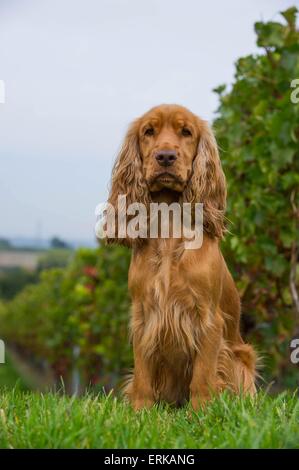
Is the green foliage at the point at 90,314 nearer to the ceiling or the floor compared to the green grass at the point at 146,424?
nearer to the floor

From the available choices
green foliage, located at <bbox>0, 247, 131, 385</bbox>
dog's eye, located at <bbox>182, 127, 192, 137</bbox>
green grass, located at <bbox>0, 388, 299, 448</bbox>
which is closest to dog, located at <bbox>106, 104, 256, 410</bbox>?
dog's eye, located at <bbox>182, 127, 192, 137</bbox>

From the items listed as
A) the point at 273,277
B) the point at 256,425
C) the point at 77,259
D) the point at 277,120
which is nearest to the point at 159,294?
the point at 256,425

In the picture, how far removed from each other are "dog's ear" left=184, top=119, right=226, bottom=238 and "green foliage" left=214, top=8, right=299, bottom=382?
1560 mm

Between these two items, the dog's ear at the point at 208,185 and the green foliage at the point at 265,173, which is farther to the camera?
the green foliage at the point at 265,173

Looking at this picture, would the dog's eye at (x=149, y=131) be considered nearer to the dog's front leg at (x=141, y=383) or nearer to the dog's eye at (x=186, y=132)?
the dog's eye at (x=186, y=132)

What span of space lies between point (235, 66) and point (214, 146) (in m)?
2.42

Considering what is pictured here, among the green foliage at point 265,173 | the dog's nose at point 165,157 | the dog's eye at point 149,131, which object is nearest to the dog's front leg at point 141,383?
the dog's nose at point 165,157

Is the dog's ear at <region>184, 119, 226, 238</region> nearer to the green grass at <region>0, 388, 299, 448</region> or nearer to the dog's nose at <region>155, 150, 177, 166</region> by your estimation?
the dog's nose at <region>155, 150, 177, 166</region>

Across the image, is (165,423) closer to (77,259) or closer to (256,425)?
(256,425)

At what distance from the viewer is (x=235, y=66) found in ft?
22.3

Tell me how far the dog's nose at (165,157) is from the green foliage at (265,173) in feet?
6.70

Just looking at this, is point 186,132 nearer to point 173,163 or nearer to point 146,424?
point 173,163

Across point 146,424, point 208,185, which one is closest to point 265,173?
point 208,185

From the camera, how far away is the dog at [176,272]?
14.0 ft
